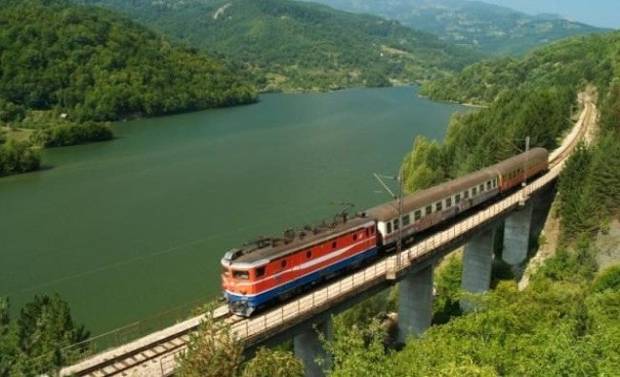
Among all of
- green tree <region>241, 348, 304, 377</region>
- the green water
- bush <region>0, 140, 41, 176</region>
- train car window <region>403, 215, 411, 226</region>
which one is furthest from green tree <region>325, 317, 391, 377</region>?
bush <region>0, 140, 41, 176</region>

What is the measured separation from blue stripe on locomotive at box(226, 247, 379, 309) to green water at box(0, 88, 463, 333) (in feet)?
57.2

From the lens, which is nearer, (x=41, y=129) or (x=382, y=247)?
(x=382, y=247)

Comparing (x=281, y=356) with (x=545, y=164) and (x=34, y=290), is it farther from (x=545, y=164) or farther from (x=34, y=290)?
(x=545, y=164)

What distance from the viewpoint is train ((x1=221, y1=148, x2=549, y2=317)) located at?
2859cm

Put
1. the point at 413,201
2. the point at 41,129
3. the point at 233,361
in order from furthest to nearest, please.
Result: the point at 41,129, the point at 413,201, the point at 233,361

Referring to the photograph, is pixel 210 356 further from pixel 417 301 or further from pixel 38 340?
pixel 417 301

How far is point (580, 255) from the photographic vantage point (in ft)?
153

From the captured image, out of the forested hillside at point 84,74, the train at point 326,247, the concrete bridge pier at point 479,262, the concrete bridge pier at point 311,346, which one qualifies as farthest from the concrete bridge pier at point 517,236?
the forested hillside at point 84,74

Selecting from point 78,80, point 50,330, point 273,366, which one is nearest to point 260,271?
point 273,366

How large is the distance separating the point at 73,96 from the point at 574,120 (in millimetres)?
→ 123740

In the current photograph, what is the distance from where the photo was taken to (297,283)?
3069 centimetres

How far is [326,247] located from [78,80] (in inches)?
6130

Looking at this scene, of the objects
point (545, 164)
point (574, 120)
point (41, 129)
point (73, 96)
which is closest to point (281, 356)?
point (545, 164)

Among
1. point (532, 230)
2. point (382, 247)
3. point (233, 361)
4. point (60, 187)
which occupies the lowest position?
point (60, 187)
